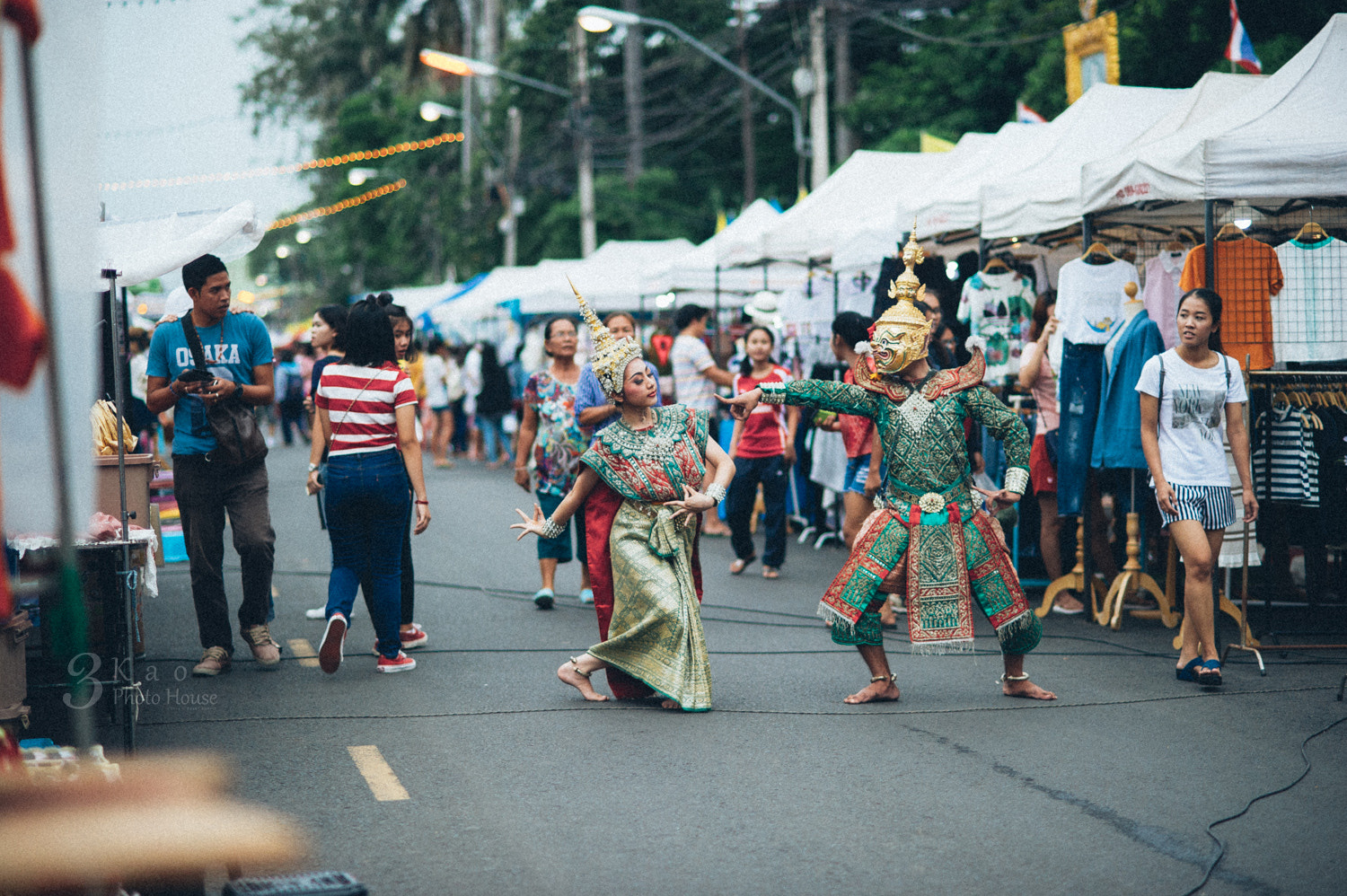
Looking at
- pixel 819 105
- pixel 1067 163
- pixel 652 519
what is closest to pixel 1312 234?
pixel 1067 163

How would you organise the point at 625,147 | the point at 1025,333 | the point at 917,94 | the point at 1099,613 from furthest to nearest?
the point at 625,147 → the point at 917,94 → the point at 1025,333 → the point at 1099,613

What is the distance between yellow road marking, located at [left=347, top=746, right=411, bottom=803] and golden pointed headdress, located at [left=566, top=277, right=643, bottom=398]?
1966mm

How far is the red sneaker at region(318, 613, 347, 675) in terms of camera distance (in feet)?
22.4

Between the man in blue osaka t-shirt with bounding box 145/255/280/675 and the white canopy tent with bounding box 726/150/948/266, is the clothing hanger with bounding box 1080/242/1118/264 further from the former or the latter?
the man in blue osaka t-shirt with bounding box 145/255/280/675

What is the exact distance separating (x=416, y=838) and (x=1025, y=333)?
723 centimetres

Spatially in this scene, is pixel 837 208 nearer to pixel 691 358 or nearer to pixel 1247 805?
pixel 691 358

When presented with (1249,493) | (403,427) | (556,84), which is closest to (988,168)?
(1249,493)

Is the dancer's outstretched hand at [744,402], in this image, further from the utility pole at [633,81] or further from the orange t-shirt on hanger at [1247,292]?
the utility pole at [633,81]

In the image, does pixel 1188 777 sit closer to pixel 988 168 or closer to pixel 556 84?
pixel 988 168

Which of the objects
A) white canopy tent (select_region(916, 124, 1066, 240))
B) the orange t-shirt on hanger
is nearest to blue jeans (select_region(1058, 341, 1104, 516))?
the orange t-shirt on hanger

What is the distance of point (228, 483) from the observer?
24.3 feet

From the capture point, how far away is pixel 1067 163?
10.1 metres

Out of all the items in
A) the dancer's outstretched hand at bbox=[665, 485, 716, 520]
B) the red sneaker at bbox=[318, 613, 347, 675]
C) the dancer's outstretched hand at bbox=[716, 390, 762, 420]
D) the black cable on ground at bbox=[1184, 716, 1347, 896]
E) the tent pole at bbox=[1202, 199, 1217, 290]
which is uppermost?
the tent pole at bbox=[1202, 199, 1217, 290]

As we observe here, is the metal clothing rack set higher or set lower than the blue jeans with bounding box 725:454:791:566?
higher
